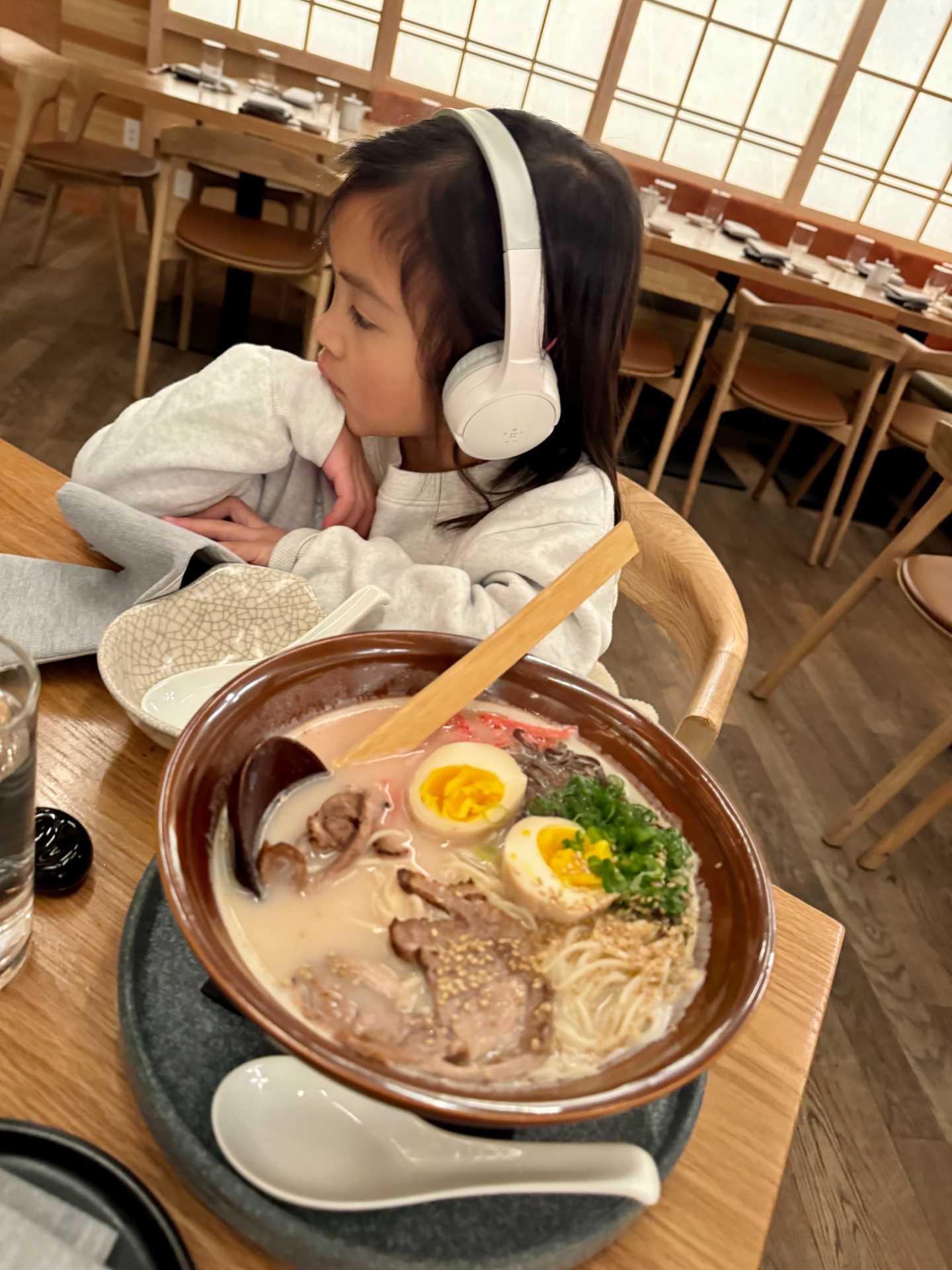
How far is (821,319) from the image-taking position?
3188 millimetres

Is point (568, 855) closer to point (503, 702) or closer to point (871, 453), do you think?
point (503, 702)

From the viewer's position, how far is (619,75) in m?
4.75

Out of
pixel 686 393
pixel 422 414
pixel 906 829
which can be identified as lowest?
pixel 906 829

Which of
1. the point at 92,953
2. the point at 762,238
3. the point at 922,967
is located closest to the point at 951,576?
the point at 922,967

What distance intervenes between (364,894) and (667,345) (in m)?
3.57

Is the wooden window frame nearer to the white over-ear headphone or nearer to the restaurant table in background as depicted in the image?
the restaurant table in background

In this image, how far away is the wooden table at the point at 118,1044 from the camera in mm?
466

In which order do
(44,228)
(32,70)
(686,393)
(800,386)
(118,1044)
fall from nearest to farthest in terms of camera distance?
(118,1044) < (32,70) < (686,393) < (800,386) < (44,228)

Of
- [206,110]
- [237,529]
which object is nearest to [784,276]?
[206,110]

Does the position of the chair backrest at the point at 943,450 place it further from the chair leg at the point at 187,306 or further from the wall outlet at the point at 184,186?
the wall outlet at the point at 184,186

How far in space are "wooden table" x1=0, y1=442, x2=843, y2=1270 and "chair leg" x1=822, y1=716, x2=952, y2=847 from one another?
172 cm

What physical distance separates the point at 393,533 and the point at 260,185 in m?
3.15

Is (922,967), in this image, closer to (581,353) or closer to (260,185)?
(581,353)

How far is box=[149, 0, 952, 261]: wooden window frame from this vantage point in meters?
4.58
